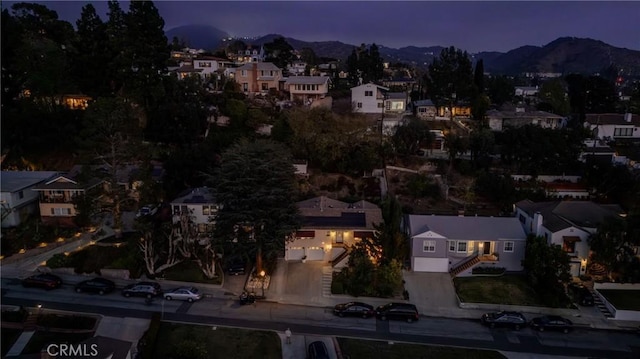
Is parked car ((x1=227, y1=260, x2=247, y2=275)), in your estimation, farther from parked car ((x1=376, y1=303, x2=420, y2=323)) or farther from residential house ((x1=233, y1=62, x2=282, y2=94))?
residential house ((x1=233, y1=62, x2=282, y2=94))

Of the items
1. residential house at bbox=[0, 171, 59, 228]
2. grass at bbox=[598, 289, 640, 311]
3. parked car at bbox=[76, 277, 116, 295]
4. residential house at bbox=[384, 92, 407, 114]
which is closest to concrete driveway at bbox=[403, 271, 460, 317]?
grass at bbox=[598, 289, 640, 311]

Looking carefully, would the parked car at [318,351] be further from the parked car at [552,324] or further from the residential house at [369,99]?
the residential house at [369,99]

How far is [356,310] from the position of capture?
2844cm

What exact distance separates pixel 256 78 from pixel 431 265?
45.7 metres

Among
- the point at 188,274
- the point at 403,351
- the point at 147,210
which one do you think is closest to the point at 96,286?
the point at 188,274

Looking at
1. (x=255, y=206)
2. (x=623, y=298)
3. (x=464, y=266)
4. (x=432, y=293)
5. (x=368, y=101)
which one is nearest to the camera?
(x=623, y=298)

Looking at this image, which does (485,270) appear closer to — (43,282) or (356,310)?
(356,310)

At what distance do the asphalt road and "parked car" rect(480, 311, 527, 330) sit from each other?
0.42m

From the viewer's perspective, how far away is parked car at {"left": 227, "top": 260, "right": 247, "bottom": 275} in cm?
3338

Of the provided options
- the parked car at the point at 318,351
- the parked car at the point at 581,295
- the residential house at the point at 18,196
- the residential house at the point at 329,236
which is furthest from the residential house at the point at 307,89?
the parked car at the point at 318,351

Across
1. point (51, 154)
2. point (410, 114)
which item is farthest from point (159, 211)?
point (410, 114)

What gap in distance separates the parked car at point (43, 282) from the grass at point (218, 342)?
9730 millimetres

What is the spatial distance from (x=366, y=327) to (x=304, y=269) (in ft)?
26.6

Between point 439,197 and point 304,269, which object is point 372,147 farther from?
point 304,269
